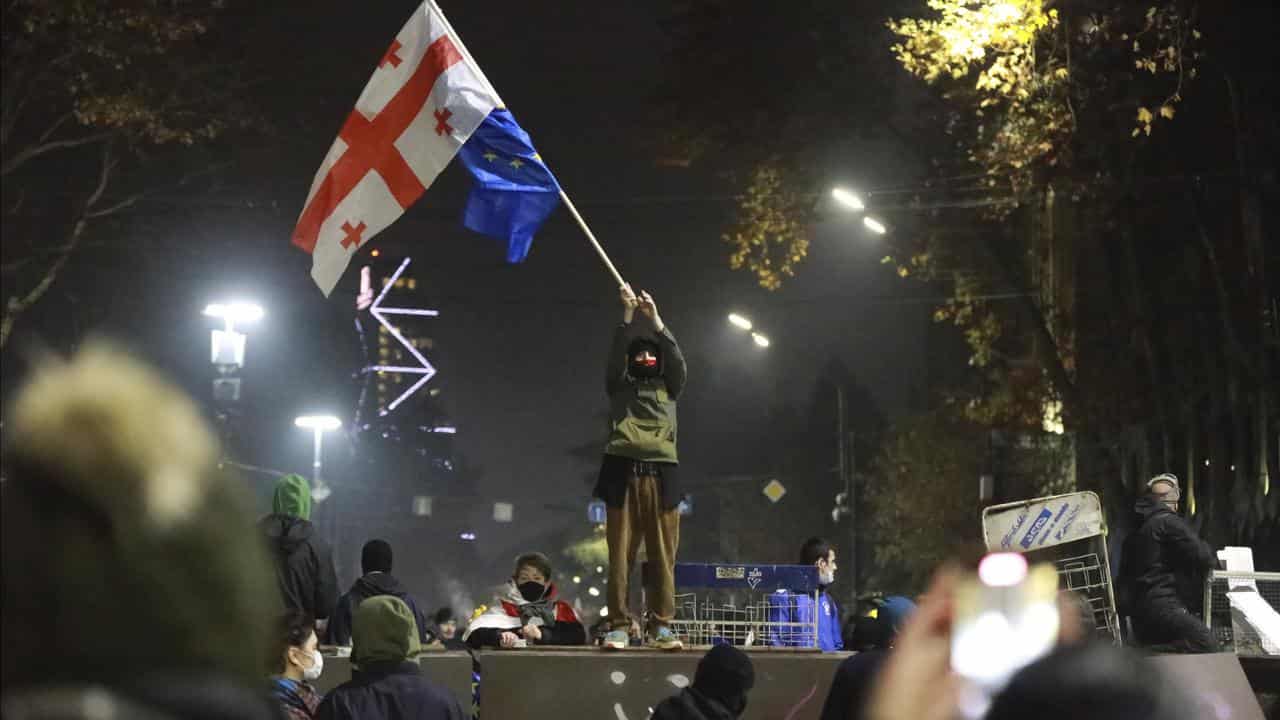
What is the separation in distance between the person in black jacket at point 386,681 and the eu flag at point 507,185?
498 centimetres

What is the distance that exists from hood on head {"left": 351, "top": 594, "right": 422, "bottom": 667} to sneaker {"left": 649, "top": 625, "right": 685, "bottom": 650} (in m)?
2.89

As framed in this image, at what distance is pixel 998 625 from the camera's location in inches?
73.3

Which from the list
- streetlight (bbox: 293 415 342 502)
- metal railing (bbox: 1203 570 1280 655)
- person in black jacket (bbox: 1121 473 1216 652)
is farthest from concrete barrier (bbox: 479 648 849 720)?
streetlight (bbox: 293 415 342 502)

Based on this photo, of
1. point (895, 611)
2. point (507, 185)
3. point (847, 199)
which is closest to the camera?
point (895, 611)

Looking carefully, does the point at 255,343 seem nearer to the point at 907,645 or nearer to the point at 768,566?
the point at 768,566

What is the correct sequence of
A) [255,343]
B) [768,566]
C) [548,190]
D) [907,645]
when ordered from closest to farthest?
[907,645] → [768,566] → [548,190] → [255,343]

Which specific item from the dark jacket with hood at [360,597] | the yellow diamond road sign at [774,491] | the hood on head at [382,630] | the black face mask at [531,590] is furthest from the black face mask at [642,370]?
the yellow diamond road sign at [774,491]

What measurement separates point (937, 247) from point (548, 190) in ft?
47.9

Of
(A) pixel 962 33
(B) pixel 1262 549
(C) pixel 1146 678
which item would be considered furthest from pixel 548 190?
(B) pixel 1262 549

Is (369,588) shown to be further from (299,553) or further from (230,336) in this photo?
(230,336)

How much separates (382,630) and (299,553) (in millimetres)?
3017

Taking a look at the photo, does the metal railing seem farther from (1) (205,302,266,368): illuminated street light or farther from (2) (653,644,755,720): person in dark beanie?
(1) (205,302,266,368): illuminated street light

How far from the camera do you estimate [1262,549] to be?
1814 cm

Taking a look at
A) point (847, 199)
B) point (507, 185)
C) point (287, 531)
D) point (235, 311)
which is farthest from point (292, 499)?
point (235, 311)
